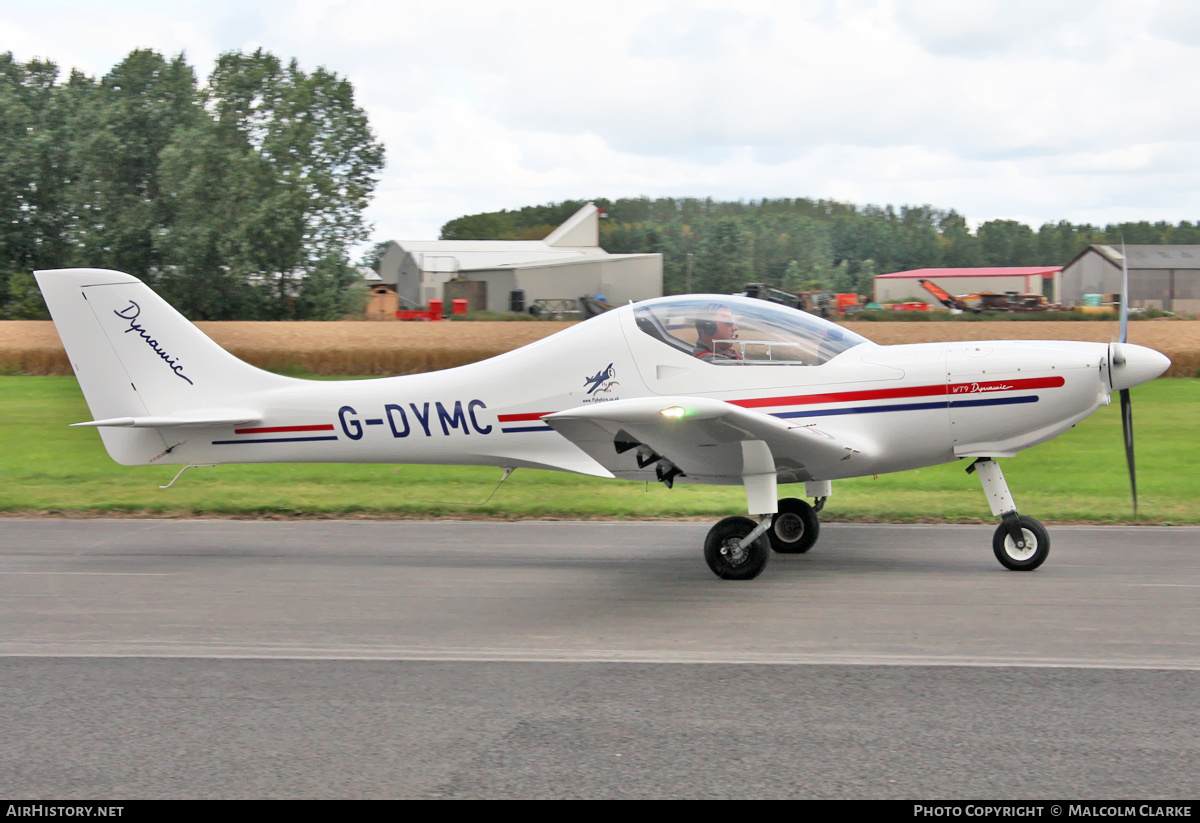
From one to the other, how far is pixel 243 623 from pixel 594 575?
2784 millimetres

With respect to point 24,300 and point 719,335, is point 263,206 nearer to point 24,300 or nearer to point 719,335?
point 24,300

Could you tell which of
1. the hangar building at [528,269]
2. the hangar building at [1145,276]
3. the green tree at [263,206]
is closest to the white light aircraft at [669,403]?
the hangar building at [528,269]

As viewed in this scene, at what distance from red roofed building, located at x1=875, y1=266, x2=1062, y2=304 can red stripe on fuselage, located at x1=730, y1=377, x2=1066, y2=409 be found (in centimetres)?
4071

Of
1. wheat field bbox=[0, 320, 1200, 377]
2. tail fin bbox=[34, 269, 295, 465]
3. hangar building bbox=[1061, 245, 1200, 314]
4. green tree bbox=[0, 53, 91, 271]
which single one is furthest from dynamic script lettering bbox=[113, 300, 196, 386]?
hangar building bbox=[1061, 245, 1200, 314]

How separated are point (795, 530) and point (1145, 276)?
49.3m

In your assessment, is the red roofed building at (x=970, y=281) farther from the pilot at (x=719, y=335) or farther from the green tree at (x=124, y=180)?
the pilot at (x=719, y=335)

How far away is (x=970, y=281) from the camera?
50.9 metres

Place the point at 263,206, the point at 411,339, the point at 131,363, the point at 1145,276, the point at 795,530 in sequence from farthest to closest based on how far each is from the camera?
the point at 1145,276 < the point at 263,206 < the point at 411,339 < the point at 131,363 < the point at 795,530

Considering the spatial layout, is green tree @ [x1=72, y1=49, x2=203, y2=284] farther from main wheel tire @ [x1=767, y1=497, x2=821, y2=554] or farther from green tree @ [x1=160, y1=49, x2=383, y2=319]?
main wheel tire @ [x1=767, y1=497, x2=821, y2=554]

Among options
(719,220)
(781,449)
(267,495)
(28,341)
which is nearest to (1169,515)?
(781,449)

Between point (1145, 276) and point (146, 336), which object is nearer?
point (146, 336)

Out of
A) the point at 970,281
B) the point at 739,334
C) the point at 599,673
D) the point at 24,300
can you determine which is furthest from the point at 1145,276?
the point at 599,673

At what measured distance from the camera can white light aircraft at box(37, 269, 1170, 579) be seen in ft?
27.3

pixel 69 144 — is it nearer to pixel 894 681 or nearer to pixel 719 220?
pixel 719 220
